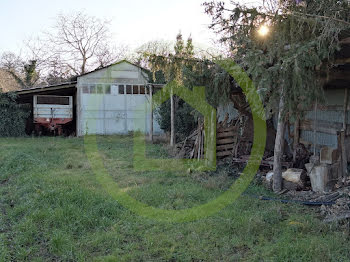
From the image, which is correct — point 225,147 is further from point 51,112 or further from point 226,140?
point 51,112

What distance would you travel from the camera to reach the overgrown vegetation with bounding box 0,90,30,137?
635 inches

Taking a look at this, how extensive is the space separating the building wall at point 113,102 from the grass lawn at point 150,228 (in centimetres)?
1040

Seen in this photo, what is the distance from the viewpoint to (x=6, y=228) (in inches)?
177

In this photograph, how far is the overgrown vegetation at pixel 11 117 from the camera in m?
16.1

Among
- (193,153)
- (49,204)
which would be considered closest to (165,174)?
(193,153)

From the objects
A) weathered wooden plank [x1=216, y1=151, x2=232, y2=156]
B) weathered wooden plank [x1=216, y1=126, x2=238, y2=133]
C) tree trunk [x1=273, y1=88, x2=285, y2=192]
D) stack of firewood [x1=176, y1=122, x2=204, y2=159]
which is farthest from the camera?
stack of firewood [x1=176, y1=122, x2=204, y2=159]

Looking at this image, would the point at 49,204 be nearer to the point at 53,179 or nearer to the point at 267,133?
the point at 53,179

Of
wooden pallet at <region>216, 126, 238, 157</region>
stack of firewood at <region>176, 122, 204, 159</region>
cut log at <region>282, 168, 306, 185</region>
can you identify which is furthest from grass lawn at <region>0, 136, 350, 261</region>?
stack of firewood at <region>176, 122, 204, 159</region>

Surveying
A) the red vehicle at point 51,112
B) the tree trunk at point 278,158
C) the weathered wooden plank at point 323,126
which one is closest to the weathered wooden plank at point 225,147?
the weathered wooden plank at point 323,126

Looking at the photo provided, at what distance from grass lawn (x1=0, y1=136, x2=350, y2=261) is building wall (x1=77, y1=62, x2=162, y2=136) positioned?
34.1 ft

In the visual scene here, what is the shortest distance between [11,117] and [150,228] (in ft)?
48.4

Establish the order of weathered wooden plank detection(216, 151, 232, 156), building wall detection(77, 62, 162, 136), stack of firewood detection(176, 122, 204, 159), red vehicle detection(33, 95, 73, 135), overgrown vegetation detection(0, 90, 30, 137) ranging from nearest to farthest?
weathered wooden plank detection(216, 151, 232, 156)
stack of firewood detection(176, 122, 204, 159)
overgrown vegetation detection(0, 90, 30, 137)
red vehicle detection(33, 95, 73, 135)
building wall detection(77, 62, 162, 136)

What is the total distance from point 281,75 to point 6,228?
4.69 m

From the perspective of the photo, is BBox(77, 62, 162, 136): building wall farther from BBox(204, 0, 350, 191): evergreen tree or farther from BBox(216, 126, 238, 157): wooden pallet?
BBox(204, 0, 350, 191): evergreen tree
